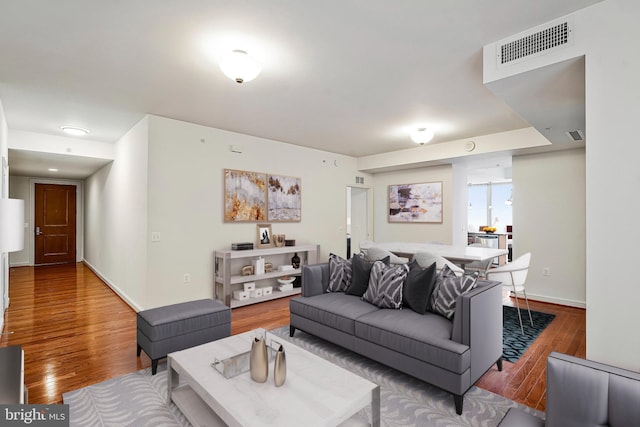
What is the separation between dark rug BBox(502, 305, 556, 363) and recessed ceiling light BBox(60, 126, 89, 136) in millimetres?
6237

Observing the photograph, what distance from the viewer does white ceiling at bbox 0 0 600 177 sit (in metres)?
2.05

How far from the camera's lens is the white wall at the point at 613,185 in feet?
5.91

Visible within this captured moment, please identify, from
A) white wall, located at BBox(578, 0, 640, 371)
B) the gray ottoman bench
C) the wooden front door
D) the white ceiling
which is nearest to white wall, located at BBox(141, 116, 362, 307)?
the white ceiling

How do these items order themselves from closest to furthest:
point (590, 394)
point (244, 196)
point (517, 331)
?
point (590, 394) → point (517, 331) → point (244, 196)

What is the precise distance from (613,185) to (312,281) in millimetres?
2632

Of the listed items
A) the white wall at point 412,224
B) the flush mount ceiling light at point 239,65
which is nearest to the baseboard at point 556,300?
the white wall at point 412,224

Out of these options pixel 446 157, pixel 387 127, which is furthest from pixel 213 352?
pixel 446 157

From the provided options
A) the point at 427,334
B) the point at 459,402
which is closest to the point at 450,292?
the point at 427,334

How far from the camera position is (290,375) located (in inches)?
75.5

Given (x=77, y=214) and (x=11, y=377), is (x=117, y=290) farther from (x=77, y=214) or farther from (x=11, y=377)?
(x=77, y=214)

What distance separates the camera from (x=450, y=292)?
2709 mm

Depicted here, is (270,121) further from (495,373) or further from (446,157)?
(495,373)

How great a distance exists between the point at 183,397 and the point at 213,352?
0.34 m

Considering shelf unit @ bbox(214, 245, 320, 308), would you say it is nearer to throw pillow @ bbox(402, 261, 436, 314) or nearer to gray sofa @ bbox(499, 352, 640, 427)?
throw pillow @ bbox(402, 261, 436, 314)
